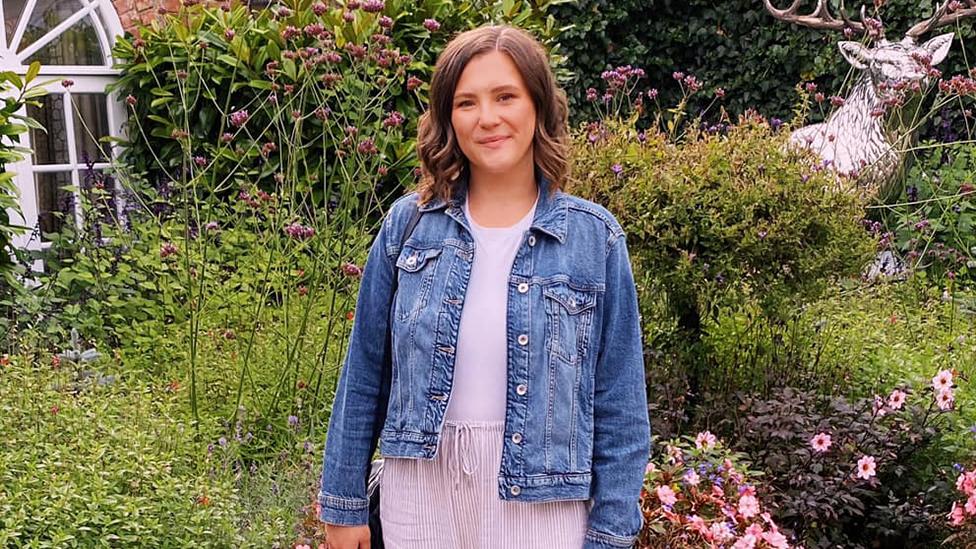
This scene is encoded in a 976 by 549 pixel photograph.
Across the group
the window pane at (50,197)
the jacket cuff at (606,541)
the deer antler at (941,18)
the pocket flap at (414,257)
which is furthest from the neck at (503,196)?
the deer antler at (941,18)

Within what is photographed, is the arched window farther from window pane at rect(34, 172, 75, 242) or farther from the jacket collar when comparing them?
the jacket collar

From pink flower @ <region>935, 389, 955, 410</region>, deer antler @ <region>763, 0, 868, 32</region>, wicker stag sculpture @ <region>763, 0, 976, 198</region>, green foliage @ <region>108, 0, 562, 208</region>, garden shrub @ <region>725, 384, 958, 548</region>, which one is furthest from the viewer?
deer antler @ <region>763, 0, 868, 32</region>

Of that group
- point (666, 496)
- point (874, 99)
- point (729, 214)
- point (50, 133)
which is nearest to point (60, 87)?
point (50, 133)

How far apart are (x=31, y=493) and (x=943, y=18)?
6094 mm

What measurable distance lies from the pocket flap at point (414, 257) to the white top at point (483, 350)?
77mm

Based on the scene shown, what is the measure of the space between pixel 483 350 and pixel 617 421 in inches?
10.4

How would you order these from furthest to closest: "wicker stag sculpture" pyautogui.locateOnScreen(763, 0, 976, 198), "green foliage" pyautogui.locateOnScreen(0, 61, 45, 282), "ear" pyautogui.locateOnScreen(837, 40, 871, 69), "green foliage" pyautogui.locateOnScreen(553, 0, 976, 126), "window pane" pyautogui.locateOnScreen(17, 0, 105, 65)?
"green foliage" pyautogui.locateOnScreen(553, 0, 976, 126) < "ear" pyautogui.locateOnScreen(837, 40, 871, 69) < "wicker stag sculpture" pyautogui.locateOnScreen(763, 0, 976, 198) < "window pane" pyautogui.locateOnScreen(17, 0, 105, 65) < "green foliage" pyautogui.locateOnScreen(0, 61, 45, 282)

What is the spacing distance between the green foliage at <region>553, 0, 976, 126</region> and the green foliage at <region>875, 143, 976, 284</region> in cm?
119

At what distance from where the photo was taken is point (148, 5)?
671 centimetres

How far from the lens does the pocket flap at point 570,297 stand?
1888 millimetres

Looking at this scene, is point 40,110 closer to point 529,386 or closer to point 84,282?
Result: point 84,282

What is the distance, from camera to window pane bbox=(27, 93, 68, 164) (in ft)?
21.3

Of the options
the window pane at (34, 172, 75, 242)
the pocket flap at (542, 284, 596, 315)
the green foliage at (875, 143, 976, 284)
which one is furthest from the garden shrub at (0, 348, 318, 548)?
the green foliage at (875, 143, 976, 284)

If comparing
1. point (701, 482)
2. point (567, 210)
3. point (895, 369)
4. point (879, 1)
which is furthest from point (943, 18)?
point (567, 210)
